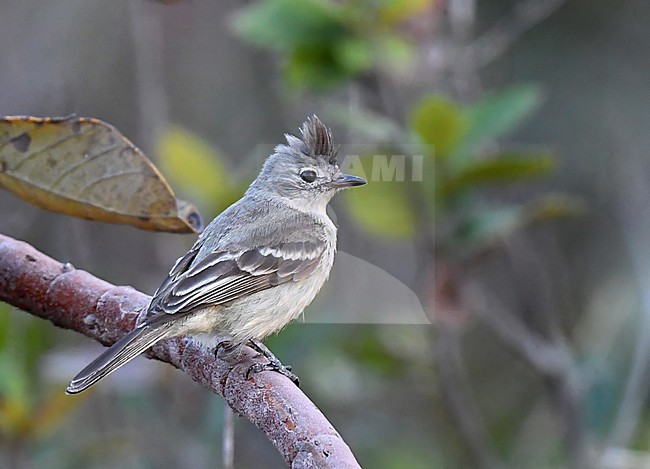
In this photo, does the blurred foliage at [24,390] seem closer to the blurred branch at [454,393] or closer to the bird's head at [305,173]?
the bird's head at [305,173]

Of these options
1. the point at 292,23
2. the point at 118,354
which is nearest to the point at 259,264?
the point at 118,354

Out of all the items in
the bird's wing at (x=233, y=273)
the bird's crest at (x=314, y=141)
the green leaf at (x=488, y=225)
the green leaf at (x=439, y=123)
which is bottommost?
the bird's wing at (x=233, y=273)

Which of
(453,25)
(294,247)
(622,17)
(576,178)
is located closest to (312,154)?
(294,247)

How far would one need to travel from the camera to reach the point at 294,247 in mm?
3562

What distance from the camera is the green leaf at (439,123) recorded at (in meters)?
4.11

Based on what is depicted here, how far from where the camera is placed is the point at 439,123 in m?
4.13

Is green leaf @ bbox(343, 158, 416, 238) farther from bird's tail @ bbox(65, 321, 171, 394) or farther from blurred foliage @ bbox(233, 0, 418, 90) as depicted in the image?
bird's tail @ bbox(65, 321, 171, 394)

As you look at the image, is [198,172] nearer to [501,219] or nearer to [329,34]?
[329,34]

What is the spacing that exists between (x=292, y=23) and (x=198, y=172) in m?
0.87

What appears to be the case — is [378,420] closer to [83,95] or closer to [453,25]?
[453,25]

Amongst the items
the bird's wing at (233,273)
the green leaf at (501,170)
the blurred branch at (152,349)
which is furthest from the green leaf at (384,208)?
the blurred branch at (152,349)

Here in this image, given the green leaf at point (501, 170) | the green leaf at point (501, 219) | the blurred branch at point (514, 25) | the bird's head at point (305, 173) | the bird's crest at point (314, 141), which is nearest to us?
the bird's crest at point (314, 141)

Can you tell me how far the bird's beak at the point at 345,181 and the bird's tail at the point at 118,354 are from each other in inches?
51.1

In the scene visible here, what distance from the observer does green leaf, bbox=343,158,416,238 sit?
439 cm
